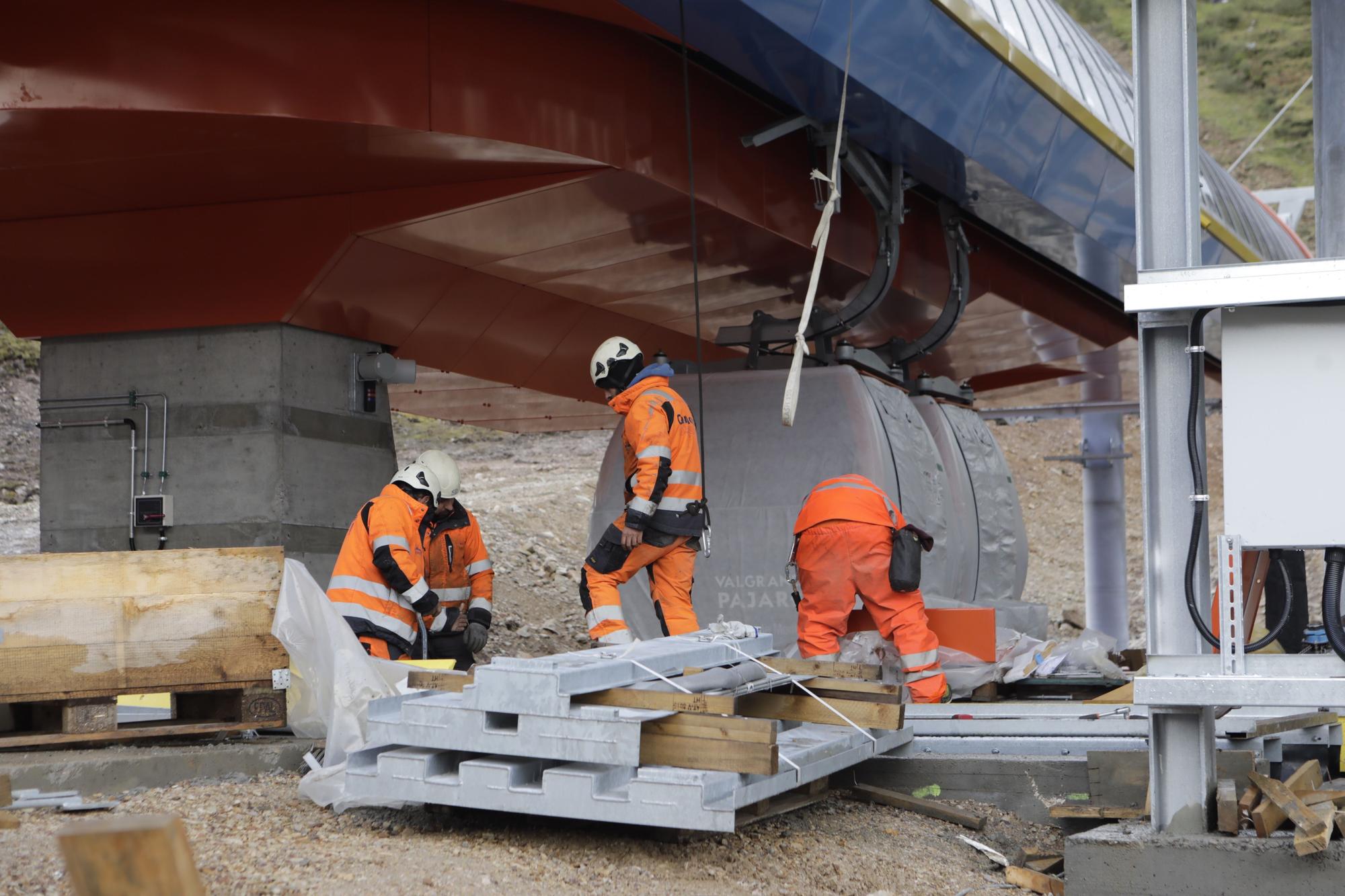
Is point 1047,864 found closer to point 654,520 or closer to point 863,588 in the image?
point 863,588

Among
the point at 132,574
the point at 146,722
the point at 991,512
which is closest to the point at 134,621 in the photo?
the point at 132,574

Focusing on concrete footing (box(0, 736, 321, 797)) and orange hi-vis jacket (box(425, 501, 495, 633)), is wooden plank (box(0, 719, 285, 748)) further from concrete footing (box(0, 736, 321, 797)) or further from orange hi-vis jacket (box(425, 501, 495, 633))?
orange hi-vis jacket (box(425, 501, 495, 633))

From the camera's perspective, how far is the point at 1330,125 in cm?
457

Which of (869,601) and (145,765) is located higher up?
(869,601)

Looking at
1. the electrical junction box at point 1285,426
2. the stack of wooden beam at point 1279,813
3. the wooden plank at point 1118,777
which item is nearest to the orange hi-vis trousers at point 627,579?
the wooden plank at point 1118,777

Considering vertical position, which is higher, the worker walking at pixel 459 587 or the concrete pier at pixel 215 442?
the concrete pier at pixel 215 442

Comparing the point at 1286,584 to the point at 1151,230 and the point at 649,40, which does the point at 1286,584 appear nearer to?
the point at 1151,230

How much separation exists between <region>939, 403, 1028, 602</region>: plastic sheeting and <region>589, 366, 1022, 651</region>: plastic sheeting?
2043 millimetres

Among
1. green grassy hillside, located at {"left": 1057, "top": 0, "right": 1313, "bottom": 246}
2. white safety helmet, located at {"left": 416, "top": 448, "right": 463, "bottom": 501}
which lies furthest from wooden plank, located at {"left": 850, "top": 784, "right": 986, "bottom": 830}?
green grassy hillside, located at {"left": 1057, "top": 0, "right": 1313, "bottom": 246}

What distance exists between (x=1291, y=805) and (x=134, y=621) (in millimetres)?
4086

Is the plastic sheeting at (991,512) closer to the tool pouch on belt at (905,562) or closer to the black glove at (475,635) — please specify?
the tool pouch on belt at (905,562)

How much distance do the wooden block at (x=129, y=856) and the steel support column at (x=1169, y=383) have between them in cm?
282

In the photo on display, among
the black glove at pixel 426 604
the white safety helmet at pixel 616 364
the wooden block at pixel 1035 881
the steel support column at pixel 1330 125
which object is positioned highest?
the steel support column at pixel 1330 125

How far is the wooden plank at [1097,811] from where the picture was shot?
179 inches
